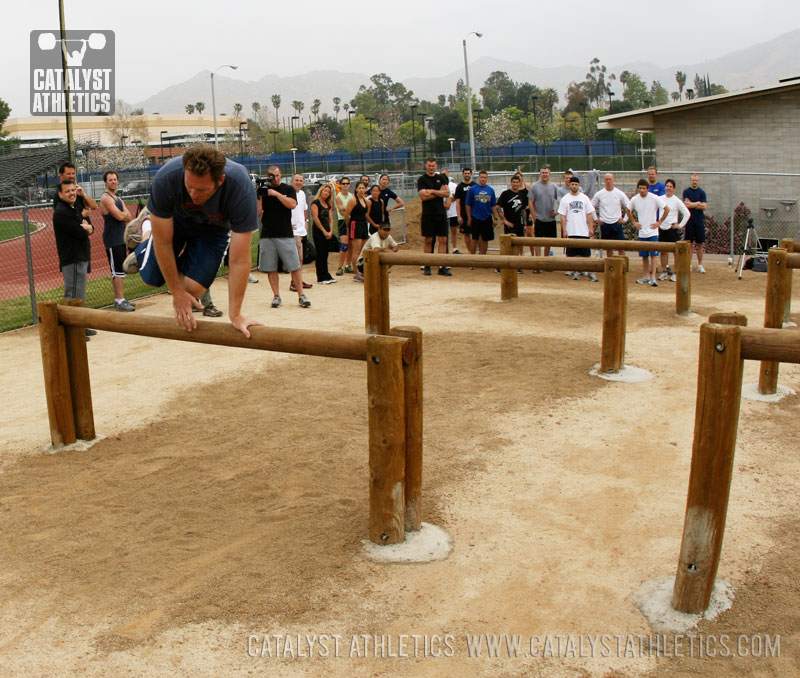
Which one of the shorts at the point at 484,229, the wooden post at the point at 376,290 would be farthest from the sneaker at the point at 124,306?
the shorts at the point at 484,229

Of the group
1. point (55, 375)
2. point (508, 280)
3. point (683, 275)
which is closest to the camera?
point (55, 375)

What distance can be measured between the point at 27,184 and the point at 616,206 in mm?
33724

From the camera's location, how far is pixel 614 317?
26.5 ft

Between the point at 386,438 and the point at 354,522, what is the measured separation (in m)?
0.73

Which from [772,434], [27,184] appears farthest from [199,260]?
[27,184]

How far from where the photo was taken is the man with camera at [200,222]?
4.45 m

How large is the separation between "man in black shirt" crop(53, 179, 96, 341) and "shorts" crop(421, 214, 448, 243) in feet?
21.7

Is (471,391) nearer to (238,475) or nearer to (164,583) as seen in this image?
(238,475)

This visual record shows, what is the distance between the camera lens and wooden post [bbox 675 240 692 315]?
10.6 meters

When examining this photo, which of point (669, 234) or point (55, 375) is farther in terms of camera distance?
point (669, 234)

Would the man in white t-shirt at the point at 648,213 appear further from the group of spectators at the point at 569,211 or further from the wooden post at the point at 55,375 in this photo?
the wooden post at the point at 55,375

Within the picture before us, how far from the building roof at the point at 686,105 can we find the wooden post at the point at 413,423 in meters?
17.0

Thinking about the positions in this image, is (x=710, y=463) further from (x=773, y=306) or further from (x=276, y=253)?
(x=276, y=253)

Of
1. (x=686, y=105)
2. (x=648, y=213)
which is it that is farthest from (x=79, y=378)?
(x=686, y=105)
